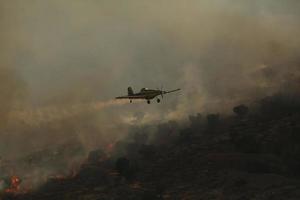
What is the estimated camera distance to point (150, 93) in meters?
188

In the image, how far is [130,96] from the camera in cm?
19200

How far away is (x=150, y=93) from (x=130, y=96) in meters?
9.22
